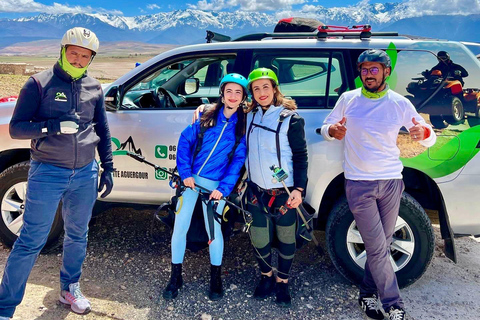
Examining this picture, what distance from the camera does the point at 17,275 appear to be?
258cm

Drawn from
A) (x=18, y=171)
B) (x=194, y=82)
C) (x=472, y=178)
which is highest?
(x=194, y=82)

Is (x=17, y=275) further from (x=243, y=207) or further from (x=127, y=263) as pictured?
(x=243, y=207)

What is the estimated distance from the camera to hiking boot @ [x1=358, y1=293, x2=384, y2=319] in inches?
114

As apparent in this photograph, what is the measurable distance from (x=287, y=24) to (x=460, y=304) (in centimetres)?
283

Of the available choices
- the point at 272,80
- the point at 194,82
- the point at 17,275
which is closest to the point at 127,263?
the point at 17,275

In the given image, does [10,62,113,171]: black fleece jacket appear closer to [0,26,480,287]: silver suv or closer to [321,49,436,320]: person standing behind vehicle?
[0,26,480,287]: silver suv

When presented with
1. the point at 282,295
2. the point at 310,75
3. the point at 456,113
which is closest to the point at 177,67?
the point at 310,75

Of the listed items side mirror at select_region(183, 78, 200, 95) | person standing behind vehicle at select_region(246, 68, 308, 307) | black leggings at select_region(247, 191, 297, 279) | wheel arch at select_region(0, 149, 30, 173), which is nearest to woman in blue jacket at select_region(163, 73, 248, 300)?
person standing behind vehicle at select_region(246, 68, 308, 307)

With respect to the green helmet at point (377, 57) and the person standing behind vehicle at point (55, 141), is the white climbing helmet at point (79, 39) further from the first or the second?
the green helmet at point (377, 57)

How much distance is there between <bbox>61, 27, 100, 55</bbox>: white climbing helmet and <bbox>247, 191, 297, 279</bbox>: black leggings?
1431 millimetres

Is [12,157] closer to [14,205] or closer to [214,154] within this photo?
[14,205]

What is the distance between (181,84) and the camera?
3924 millimetres

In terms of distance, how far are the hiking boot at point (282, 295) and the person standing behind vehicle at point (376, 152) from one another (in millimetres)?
544

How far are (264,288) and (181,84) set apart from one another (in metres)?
1.96
